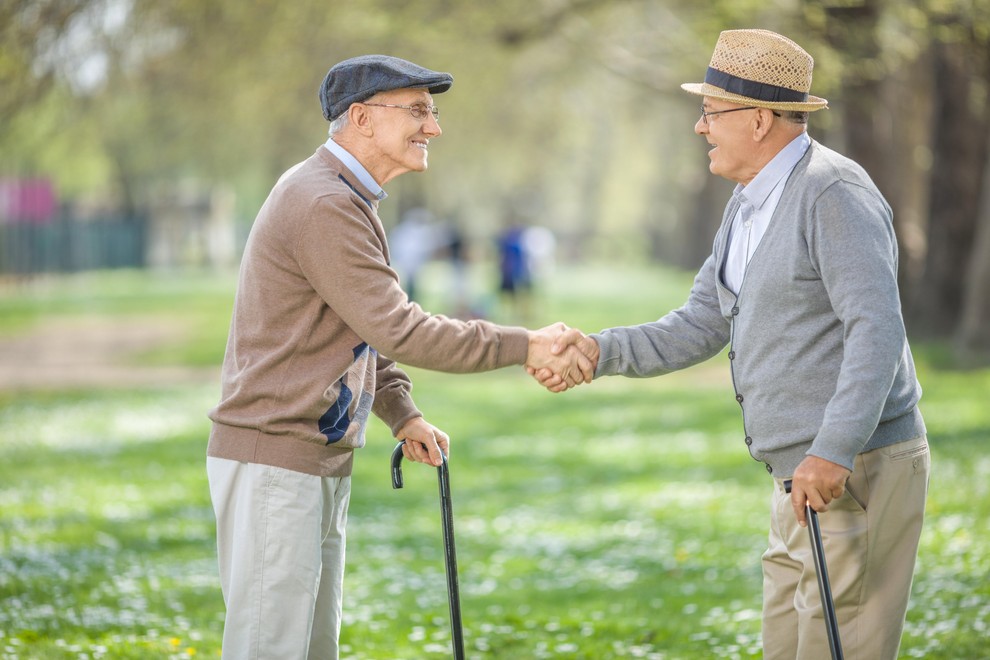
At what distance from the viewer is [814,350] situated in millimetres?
3996

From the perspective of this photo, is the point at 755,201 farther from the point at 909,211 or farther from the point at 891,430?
the point at 909,211

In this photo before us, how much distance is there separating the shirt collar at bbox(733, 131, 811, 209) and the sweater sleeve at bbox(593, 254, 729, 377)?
0.59 meters

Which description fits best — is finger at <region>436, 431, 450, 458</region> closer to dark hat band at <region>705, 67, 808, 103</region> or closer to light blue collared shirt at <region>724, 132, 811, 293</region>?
light blue collared shirt at <region>724, 132, 811, 293</region>

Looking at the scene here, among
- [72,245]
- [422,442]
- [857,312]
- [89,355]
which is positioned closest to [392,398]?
[422,442]

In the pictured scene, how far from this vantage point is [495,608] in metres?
7.39

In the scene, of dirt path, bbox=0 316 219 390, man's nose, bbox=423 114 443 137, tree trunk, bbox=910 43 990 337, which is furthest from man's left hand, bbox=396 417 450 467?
dirt path, bbox=0 316 219 390

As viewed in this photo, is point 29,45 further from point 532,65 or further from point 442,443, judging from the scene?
point 532,65

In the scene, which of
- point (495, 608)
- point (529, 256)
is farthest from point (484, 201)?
point (495, 608)

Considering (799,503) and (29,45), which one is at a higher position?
(29,45)

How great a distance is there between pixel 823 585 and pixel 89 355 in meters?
22.3

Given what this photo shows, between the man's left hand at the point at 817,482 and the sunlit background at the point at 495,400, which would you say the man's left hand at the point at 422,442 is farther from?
the sunlit background at the point at 495,400

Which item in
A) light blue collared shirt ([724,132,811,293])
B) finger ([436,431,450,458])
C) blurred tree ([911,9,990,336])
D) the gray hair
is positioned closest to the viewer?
light blue collared shirt ([724,132,811,293])

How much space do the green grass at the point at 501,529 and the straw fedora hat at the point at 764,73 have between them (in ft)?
9.21

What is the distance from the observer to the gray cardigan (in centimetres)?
375
